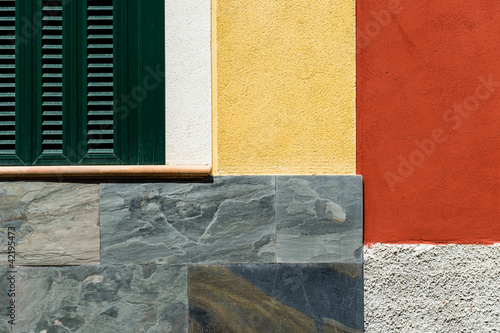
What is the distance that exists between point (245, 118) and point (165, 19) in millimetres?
1145

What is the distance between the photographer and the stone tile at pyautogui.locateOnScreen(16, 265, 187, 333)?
11.2 feet

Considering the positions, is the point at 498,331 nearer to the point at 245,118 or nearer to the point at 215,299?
the point at 215,299

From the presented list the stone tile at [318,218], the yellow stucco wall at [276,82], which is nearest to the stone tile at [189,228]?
the stone tile at [318,218]

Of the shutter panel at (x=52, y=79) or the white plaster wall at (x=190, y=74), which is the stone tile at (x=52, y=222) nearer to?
the shutter panel at (x=52, y=79)

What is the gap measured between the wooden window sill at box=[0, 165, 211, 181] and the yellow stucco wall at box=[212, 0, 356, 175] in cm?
27

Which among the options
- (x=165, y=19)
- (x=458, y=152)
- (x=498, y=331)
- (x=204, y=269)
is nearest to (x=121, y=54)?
(x=165, y=19)

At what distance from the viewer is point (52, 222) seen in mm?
3432

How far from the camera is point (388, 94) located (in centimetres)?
351

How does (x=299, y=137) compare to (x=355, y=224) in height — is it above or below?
above

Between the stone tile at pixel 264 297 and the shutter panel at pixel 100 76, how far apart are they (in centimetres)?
142

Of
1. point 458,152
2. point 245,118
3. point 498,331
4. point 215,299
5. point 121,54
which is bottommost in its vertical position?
point 498,331

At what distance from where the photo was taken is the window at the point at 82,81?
3.53 m

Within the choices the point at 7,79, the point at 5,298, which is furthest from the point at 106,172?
the point at 5,298

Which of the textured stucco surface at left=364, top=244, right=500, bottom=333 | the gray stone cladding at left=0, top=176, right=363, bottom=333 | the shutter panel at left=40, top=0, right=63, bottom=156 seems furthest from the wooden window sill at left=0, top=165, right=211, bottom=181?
the textured stucco surface at left=364, top=244, right=500, bottom=333
